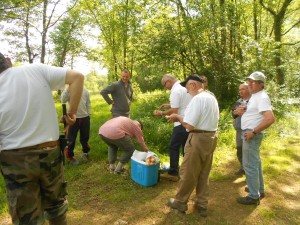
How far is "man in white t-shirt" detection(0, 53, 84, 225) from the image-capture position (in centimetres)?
238

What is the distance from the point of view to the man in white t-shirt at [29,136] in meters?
2.38

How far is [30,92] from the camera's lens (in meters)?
2.42

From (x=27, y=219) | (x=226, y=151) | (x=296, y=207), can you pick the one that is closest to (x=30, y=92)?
(x=27, y=219)

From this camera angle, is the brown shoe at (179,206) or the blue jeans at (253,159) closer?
the brown shoe at (179,206)

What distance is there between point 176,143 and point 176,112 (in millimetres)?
614

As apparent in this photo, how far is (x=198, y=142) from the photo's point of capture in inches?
145

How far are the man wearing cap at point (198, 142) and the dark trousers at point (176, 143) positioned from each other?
0.95 meters

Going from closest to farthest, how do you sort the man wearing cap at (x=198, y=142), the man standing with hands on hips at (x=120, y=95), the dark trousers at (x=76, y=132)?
1. the man wearing cap at (x=198, y=142)
2. the dark trousers at (x=76, y=132)
3. the man standing with hands on hips at (x=120, y=95)

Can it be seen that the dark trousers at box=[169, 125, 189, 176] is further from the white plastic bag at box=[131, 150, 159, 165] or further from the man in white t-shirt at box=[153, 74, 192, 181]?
the white plastic bag at box=[131, 150, 159, 165]

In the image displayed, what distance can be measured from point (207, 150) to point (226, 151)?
3429mm

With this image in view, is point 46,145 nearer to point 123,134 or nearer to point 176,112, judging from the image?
point 123,134

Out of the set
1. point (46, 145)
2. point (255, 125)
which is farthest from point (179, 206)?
point (46, 145)

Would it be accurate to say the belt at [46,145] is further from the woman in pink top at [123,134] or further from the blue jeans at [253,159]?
the blue jeans at [253,159]

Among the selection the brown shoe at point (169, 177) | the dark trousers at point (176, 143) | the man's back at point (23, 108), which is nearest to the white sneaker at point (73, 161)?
the brown shoe at point (169, 177)
